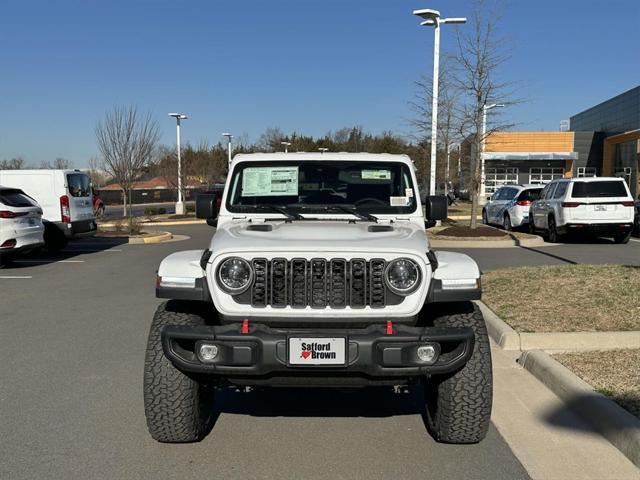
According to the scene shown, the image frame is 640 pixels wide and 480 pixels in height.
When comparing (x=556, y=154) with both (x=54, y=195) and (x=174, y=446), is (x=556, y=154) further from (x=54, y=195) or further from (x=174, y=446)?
(x=174, y=446)

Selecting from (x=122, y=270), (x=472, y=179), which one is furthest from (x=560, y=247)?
(x=122, y=270)

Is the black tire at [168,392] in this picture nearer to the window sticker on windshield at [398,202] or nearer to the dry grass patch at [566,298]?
the window sticker on windshield at [398,202]

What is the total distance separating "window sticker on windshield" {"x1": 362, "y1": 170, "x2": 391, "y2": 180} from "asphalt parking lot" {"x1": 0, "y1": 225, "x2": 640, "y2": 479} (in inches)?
67.9

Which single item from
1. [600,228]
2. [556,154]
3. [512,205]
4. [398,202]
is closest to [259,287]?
[398,202]

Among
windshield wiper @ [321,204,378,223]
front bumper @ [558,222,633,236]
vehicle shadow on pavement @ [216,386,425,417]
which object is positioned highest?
windshield wiper @ [321,204,378,223]

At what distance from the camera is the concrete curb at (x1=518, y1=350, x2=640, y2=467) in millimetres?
3797

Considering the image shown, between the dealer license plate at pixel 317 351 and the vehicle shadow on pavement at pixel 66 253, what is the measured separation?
11340mm

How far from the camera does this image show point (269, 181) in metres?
5.14

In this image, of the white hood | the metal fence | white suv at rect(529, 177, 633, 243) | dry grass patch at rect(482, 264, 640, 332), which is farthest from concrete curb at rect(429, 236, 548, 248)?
the metal fence

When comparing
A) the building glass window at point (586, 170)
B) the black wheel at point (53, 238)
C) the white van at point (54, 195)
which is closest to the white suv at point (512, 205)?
the white van at point (54, 195)

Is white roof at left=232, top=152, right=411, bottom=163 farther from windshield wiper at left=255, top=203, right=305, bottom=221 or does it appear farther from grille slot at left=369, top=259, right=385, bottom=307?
grille slot at left=369, top=259, right=385, bottom=307

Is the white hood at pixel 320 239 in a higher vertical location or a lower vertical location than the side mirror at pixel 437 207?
lower

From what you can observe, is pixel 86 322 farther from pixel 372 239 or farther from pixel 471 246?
pixel 471 246

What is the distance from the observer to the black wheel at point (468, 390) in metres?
3.81
